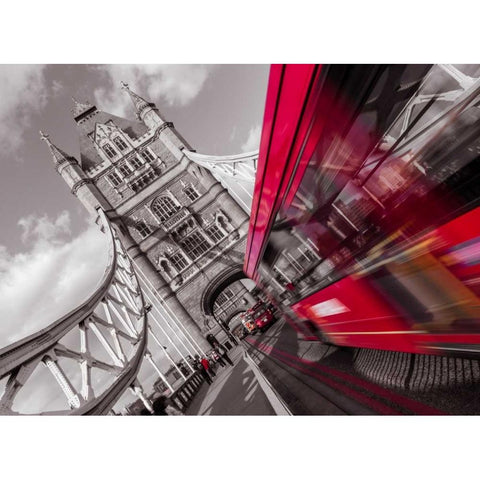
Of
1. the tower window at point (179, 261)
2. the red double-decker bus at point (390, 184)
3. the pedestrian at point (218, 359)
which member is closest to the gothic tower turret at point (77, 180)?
the tower window at point (179, 261)

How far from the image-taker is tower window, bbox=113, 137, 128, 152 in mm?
25922

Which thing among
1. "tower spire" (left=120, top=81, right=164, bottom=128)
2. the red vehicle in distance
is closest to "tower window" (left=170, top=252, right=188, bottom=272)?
the red vehicle in distance

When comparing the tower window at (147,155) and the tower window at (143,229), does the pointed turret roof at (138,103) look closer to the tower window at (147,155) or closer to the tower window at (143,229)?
the tower window at (147,155)

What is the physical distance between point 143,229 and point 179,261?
3492 millimetres

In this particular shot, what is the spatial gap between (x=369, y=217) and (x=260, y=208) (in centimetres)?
204

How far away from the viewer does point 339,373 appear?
4891 mm

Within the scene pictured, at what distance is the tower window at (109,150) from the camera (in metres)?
25.8

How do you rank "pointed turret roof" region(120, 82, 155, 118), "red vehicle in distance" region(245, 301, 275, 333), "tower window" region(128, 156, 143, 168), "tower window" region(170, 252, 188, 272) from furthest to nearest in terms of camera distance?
"pointed turret roof" region(120, 82, 155, 118) → "tower window" region(128, 156, 143, 168) → "tower window" region(170, 252, 188, 272) → "red vehicle in distance" region(245, 301, 275, 333)

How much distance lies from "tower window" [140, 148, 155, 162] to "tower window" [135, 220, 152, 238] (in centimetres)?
524

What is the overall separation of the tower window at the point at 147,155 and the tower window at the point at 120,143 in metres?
1.72

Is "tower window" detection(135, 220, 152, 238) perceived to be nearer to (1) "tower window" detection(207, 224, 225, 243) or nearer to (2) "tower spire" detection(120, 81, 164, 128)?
(1) "tower window" detection(207, 224, 225, 243)

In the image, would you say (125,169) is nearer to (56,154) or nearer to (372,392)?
(56,154)

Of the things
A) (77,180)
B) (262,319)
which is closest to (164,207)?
(77,180)

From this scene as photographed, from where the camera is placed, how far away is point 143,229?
2302cm
